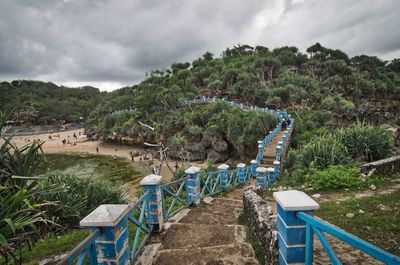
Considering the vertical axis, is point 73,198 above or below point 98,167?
above

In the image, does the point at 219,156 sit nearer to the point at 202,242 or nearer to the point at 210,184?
the point at 210,184

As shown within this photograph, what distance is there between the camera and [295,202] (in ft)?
8.94

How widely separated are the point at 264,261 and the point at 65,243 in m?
4.31

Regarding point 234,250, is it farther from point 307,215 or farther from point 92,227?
point 92,227

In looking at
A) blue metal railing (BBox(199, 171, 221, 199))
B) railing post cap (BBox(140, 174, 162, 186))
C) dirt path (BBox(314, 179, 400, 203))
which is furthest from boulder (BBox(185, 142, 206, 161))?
railing post cap (BBox(140, 174, 162, 186))

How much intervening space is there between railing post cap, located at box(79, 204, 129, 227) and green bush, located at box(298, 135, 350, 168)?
25.4 feet

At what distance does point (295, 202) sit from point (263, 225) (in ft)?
5.81

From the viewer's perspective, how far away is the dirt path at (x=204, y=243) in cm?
408

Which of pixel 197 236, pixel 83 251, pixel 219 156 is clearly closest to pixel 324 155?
pixel 197 236

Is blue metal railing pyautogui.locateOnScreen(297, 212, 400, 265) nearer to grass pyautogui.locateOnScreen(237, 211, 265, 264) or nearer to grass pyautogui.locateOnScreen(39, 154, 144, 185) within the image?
grass pyautogui.locateOnScreen(237, 211, 265, 264)

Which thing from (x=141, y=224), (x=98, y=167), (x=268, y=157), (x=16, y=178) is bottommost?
(x=98, y=167)

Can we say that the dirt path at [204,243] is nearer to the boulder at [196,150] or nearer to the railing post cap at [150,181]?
the railing post cap at [150,181]

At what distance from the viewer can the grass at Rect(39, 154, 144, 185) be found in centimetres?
2211

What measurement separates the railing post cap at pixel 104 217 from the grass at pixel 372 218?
4.01 meters
